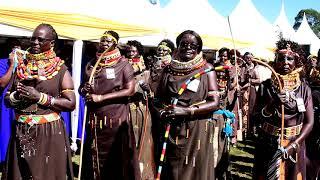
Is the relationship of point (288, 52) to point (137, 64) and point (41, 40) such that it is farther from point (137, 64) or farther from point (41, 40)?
point (137, 64)

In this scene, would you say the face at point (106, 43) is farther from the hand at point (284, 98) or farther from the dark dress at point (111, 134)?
the hand at point (284, 98)

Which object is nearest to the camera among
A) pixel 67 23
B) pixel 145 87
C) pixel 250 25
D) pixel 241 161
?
pixel 145 87

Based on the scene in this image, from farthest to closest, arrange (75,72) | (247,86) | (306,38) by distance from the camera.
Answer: (306,38) < (247,86) < (75,72)

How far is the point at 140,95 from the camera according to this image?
20.0ft

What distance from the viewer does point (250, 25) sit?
69.1 feet

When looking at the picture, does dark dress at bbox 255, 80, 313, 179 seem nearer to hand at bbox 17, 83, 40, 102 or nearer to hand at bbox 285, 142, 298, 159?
hand at bbox 285, 142, 298, 159

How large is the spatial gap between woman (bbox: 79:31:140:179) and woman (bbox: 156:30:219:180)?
106 centimetres

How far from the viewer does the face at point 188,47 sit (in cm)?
406

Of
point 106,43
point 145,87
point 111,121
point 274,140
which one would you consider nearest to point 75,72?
point 145,87

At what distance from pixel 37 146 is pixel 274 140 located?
2.40 m

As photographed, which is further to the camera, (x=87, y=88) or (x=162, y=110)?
(x=87, y=88)

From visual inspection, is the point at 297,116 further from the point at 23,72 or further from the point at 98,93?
the point at 23,72

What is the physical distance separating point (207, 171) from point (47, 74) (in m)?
1.85

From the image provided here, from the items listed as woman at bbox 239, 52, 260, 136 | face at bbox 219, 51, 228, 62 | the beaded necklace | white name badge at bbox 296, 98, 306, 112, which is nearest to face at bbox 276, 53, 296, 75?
white name badge at bbox 296, 98, 306, 112
